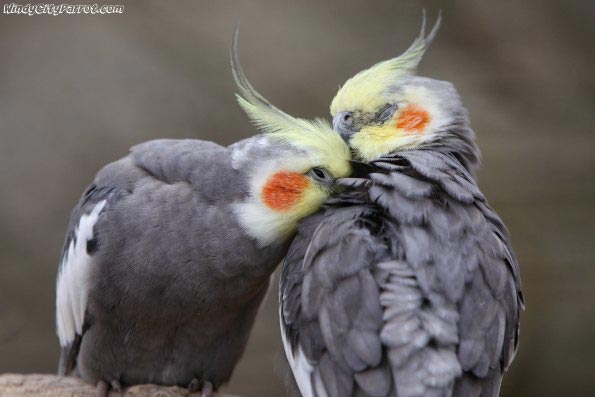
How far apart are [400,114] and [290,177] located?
16.7 inches

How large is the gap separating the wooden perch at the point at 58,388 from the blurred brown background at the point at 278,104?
5.44ft

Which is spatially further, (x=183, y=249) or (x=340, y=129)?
(x=340, y=129)

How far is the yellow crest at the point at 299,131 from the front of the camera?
2146 mm

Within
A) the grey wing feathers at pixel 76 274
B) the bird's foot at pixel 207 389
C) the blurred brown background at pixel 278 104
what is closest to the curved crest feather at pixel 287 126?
the grey wing feathers at pixel 76 274

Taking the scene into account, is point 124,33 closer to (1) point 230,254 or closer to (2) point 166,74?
(2) point 166,74

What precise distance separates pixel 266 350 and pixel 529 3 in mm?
2232

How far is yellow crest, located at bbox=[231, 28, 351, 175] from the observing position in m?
2.15

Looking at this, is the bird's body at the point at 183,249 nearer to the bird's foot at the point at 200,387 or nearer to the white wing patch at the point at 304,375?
the bird's foot at the point at 200,387

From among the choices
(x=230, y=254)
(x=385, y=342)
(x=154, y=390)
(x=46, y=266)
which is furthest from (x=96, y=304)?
(x=46, y=266)

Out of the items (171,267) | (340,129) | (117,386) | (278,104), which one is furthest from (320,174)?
(278,104)

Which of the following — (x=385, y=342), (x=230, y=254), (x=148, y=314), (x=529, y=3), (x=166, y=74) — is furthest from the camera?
(x=166, y=74)

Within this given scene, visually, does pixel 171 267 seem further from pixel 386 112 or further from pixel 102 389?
pixel 386 112

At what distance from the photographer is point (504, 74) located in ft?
12.8

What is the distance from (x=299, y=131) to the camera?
2.19 metres
